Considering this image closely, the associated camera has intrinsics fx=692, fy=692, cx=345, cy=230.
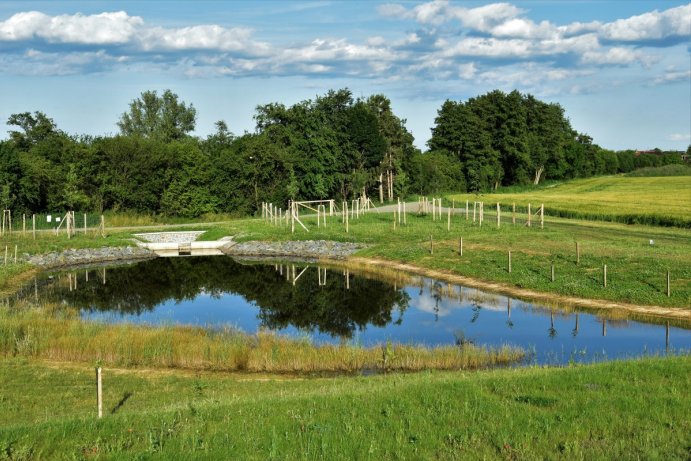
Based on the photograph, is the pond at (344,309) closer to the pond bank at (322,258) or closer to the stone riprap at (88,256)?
the pond bank at (322,258)

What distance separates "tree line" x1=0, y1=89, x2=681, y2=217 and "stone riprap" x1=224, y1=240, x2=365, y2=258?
19.0 meters

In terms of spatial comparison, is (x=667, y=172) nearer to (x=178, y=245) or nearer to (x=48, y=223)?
(x=178, y=245)

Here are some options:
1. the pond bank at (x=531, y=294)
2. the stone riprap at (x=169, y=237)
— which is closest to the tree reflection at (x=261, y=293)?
the pond bank at (x=531, y=294)

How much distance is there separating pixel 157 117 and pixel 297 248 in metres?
63.3

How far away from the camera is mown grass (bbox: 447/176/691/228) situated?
59.4 meters

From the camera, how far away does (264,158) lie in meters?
74.8

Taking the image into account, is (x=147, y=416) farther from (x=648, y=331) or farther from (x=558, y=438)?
(x=648, y=331)

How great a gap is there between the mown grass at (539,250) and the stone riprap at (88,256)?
840 cm

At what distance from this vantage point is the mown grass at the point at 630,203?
195 ft

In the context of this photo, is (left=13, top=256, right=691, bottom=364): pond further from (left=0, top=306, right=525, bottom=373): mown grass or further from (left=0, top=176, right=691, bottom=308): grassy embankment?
(left=0, top=176, right=691, bottom=308): grassy embankment

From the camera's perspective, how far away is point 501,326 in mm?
27484

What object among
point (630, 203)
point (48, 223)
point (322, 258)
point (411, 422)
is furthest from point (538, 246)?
point (48, 223)

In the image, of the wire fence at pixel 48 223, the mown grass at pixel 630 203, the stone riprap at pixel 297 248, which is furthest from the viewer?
the mown grass at pixel 630 203

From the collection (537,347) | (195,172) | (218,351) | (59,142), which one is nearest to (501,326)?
(537,347)
